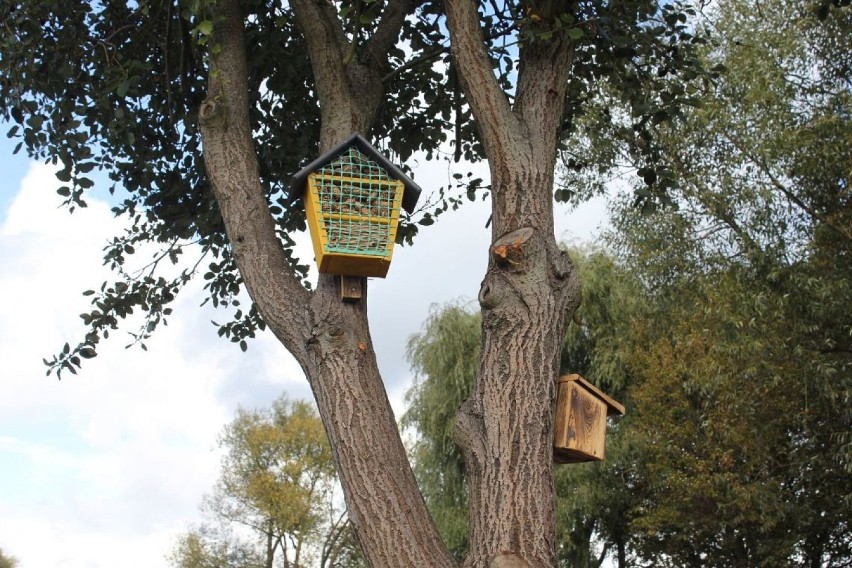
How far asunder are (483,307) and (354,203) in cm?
79

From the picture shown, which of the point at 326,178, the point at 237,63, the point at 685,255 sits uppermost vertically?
the point at 685,255

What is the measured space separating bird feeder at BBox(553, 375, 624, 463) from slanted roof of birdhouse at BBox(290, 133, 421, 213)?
1101 mm

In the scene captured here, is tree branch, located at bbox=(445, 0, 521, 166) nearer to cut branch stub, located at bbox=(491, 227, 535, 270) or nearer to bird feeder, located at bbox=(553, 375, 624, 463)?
cut branch stub, located at bbox=(491, 227, 535, 270)

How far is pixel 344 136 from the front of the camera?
4.41 metres

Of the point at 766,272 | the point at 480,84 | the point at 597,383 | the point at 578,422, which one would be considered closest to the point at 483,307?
the point at 578,422

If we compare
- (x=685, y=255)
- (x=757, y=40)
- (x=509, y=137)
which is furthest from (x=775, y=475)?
(x=509, y=137)

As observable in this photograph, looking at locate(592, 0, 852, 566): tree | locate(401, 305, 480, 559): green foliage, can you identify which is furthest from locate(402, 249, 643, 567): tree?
locate(592, 0, 852, 566): tree

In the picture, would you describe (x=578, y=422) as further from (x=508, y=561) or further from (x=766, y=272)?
(x=766, y=272)

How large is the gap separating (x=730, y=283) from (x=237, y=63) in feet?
27.1

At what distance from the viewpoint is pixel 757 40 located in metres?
11.4

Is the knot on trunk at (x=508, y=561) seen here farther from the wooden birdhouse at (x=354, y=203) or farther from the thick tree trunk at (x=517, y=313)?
the wooden birdhouse at (x=354, y=203)

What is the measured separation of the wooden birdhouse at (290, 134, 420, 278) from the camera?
404 cm

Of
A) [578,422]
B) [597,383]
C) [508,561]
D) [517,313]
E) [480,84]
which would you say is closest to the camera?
[508,561]

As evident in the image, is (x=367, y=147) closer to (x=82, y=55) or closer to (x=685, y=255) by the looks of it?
(x=82, y=55)
